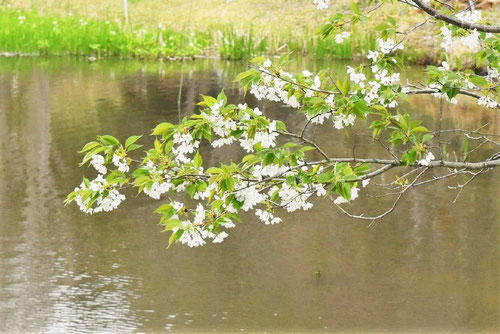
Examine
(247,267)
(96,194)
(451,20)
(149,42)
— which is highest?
(451,20)

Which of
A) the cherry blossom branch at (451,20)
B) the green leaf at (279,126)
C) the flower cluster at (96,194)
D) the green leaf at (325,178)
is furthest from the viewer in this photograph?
the green leaf at (279,126)

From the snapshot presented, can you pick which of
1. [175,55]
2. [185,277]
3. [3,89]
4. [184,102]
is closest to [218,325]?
[185,277]

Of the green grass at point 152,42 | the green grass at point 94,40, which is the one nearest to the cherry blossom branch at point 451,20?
the green grass at point 152,42

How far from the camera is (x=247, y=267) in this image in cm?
600

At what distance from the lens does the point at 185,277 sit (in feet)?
18.8

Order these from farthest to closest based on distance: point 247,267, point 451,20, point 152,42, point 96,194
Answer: point 152,42, point 247,267, point 96,194, point 451,20

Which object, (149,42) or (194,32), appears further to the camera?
(194,32)

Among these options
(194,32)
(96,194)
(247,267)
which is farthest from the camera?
(194,32)

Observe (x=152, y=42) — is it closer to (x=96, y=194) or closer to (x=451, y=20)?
(x=96, y=194)

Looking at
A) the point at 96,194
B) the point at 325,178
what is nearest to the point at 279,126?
the point at 325,178

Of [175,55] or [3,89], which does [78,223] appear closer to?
[3,89]

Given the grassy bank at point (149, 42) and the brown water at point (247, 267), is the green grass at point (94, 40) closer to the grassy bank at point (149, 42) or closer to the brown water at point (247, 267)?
the grassy bank at point (149, 42)

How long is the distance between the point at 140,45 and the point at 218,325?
14539 millimetres

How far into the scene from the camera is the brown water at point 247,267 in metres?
5.12
